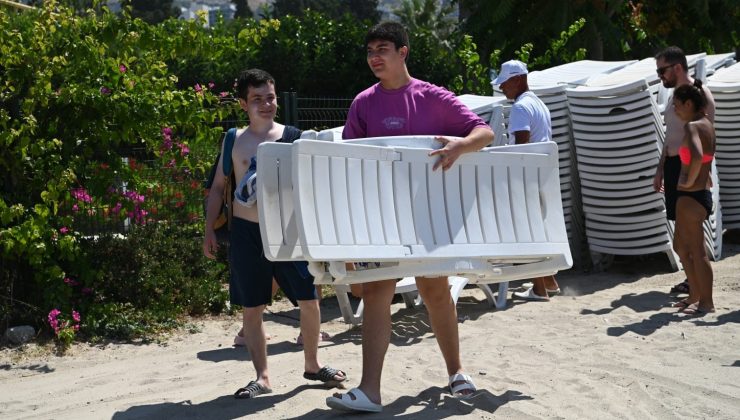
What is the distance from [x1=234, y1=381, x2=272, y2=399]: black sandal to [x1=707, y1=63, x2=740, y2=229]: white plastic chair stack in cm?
608

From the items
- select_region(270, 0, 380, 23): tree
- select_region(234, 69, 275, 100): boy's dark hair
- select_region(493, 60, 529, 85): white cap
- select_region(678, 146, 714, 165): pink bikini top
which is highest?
select_region(270, 0, 380, 23): tree

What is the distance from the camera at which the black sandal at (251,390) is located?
5.17 metres

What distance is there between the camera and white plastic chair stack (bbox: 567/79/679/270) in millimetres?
8648

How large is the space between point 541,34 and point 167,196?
27.6 ft

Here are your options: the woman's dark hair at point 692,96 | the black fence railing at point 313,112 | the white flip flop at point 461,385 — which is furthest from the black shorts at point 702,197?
the black fence railing at point 313,112

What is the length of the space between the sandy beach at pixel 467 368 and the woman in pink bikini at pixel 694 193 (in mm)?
207

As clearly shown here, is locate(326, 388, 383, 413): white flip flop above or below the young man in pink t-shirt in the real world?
below

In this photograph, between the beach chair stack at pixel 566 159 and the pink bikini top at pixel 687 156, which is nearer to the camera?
the pink bikini top at pixel 687 156

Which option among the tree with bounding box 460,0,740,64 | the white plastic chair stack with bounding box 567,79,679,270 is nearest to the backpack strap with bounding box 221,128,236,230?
the white plastic chair stack with bounding box 567,79,679,270

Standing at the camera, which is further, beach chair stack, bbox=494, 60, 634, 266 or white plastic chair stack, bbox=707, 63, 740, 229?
white plastic chair stack, bbox=707, 63, 740, 229

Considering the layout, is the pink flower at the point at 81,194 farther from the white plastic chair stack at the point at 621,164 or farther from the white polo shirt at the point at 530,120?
the white plastic chair stack at the point at 621,164

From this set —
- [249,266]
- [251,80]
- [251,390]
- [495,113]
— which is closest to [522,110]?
[495,113]

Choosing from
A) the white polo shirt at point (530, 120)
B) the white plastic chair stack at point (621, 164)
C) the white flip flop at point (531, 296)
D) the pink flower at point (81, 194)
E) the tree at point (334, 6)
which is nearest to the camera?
the pink flower at point (81, 194)

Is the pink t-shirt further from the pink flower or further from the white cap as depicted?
the pink flower
